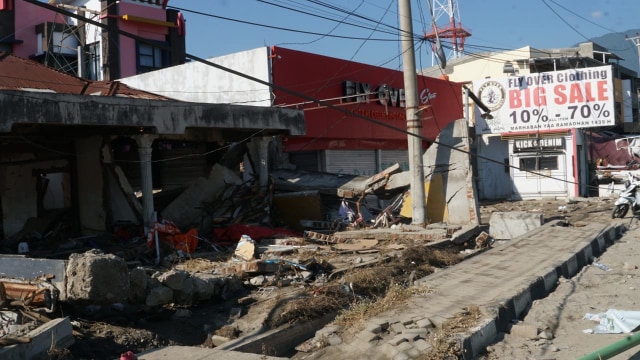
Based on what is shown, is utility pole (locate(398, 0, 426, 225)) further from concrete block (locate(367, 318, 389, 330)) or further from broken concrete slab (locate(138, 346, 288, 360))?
broken concrete slab (locate(138, 346, 288, 360))

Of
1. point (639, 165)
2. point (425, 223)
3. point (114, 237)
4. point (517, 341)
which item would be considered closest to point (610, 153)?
point (639, 165)

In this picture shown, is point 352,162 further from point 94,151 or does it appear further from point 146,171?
point 146,171

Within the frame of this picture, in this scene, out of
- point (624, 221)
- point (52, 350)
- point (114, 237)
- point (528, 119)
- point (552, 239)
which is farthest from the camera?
point (528, 119)

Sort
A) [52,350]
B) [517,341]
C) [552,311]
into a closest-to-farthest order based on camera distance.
→ 1. [52,350]
2. [517,341]
3. [552,311]

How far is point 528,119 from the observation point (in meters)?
27.8

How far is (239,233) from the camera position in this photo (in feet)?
51.5

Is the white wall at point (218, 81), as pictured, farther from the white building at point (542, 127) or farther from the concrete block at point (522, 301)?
the concrete block at point (522, 301)

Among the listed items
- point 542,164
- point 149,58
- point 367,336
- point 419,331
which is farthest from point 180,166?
point 542,164

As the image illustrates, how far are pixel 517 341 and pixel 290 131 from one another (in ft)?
39.8

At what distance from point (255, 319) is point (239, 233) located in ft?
26.3

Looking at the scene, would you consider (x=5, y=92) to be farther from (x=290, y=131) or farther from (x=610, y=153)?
(x=610, y=153)

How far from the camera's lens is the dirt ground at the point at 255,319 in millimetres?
6730

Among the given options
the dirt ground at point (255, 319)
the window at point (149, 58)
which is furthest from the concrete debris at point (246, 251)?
the window at point (149, 58)

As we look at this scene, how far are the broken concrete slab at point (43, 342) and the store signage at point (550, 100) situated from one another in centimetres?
2439
